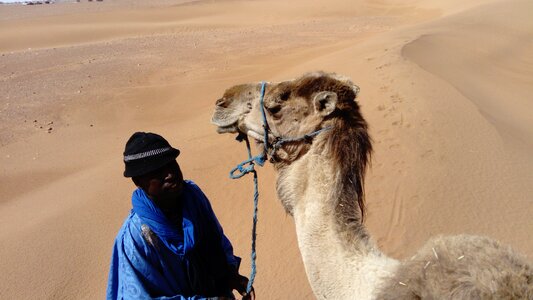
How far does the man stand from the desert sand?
1.61 metres

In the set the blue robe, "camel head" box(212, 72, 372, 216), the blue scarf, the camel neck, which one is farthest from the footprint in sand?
the blue scarf

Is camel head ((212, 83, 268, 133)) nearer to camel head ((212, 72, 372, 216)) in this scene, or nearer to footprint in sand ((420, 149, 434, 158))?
camel head ((212, 72, 372, 216))

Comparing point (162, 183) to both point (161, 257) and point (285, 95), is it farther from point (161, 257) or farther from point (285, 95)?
point (285, 95)

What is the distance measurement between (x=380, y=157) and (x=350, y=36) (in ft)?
57.2

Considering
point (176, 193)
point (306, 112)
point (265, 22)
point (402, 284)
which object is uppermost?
point (306, 112)

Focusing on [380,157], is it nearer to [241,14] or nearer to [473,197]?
[473,197]

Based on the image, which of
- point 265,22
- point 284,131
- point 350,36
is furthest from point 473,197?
point 265,22

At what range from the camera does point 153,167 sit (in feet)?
7.59

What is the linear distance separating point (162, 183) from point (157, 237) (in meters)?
0.30

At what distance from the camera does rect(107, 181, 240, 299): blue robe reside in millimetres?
2270

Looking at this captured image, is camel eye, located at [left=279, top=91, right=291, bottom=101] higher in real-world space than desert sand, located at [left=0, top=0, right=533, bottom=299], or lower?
higher

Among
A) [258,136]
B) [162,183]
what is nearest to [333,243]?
[258,136]

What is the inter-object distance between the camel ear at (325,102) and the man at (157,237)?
866 millimetres

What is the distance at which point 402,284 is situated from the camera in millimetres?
2045
